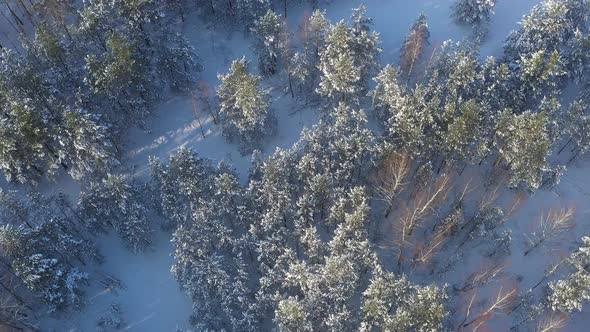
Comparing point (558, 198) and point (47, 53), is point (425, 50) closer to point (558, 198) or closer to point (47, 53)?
point (558, 198)

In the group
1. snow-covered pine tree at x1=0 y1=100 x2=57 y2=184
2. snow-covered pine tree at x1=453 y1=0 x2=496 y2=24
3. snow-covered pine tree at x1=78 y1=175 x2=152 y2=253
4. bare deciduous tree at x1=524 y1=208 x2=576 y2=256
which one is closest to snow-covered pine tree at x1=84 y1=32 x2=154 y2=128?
snow-covered pine tree at x1=0 y1=100 x2=57 y2=184

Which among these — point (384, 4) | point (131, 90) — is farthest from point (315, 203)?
point (384, 4)

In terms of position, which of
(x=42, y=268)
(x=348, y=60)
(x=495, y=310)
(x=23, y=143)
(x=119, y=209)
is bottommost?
(x=495, y=310)

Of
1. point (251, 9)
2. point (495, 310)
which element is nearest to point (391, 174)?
point (495, 310)

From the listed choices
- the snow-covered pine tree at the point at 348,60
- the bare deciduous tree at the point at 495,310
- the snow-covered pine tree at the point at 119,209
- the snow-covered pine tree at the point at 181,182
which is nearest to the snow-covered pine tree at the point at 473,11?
the snow-covered pine tree at the point at 348,60

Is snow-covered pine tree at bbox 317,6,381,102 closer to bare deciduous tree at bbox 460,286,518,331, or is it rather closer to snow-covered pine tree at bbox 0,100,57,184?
bare deciduous tree at bbox 460,286,518,331

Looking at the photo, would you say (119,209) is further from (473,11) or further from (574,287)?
(473,11)
